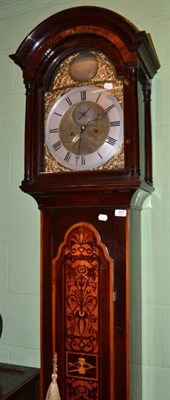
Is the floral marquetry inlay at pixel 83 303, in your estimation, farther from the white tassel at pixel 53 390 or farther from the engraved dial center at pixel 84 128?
the engraved dial center at pixel 84 128

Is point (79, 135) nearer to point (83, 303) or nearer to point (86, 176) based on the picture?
point (86, 176)

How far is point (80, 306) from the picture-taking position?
1.45m

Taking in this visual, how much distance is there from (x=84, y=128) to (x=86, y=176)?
7.4 inches

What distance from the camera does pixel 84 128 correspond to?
1.48m

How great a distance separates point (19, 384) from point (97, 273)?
599 mm

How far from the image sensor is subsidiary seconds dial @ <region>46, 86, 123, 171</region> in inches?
56.7

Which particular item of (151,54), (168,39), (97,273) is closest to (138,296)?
(97,273)

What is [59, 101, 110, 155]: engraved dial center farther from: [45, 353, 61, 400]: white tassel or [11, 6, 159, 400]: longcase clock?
[45, 353, 61, 400]: white tassel

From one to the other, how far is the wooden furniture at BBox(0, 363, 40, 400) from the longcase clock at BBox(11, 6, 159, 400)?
0.11 meters

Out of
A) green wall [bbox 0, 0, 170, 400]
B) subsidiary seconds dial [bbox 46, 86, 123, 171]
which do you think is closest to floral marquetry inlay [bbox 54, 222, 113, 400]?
green wall [bbox 0, 0, 170, 400]

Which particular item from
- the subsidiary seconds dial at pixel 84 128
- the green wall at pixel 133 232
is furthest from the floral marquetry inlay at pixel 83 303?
the subsidiary seconds dial at pixel 84 128

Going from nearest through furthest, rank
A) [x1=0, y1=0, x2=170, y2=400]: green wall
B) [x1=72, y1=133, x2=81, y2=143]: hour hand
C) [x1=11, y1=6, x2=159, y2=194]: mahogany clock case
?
[x1=11, y1=6, x2=159, y2=194]: mahogany clock case
[x1=72, y1=133, x2=81, y2=143]: hour hand
[x1=0, y1=0, x2=170, y2=400]: green wall

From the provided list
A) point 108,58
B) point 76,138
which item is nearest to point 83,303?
point 76,138

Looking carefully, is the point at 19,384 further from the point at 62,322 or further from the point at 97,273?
the point at 97,273
